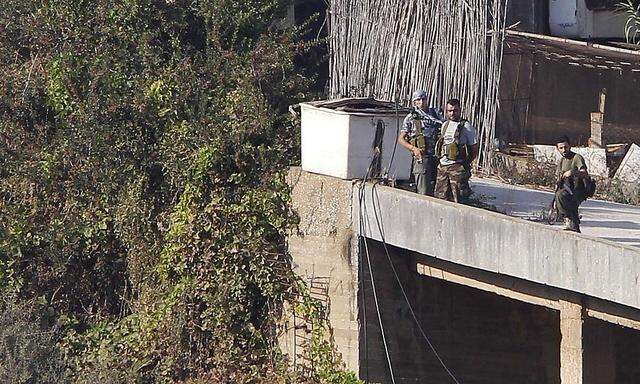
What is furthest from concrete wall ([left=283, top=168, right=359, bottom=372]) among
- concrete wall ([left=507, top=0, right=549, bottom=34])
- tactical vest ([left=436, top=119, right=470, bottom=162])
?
concrete wall ([left=507, top=0, right=549, bottom=34])

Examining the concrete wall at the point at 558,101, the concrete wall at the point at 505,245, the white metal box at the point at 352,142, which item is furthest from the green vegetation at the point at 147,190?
the concrete wall at the point at 558,101

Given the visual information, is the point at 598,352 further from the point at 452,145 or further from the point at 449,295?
the point at 449,295

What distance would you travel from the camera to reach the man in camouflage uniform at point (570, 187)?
11.2 m

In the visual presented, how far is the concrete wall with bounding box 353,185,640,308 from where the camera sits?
1014cm

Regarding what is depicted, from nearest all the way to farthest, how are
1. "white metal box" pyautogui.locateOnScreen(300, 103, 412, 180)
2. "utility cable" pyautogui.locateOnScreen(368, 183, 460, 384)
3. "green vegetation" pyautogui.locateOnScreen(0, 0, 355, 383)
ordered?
"utility cable" pyautogui.locateOnScreen(368, 183, 460, 384) < "white metal box" pyautogui.locateOnScreen(300, 103, 412, 180) < "green vegetation" pyautogui.locateOnScreen(0, 0, 355, 383)

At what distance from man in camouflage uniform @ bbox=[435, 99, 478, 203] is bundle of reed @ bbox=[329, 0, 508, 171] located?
9.99 ft

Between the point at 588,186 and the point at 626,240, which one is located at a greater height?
the point at 588,186

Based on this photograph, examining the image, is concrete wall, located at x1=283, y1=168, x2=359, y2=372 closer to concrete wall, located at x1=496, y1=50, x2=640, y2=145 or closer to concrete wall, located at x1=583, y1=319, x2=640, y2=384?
concrete wall, located at x1=583, y1=319, x2=640, y2=384

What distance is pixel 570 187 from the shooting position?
37.4ft

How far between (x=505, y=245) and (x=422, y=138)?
5.51 feet

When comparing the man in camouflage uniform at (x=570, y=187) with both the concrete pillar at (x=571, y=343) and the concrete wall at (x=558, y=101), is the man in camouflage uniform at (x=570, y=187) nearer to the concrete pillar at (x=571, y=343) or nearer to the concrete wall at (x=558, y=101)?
the concrete pillar at (x=571, y=343)

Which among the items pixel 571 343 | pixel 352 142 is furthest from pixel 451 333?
pixel 571 343

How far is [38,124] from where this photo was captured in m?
16.4

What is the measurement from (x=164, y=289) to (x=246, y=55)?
3.31m
